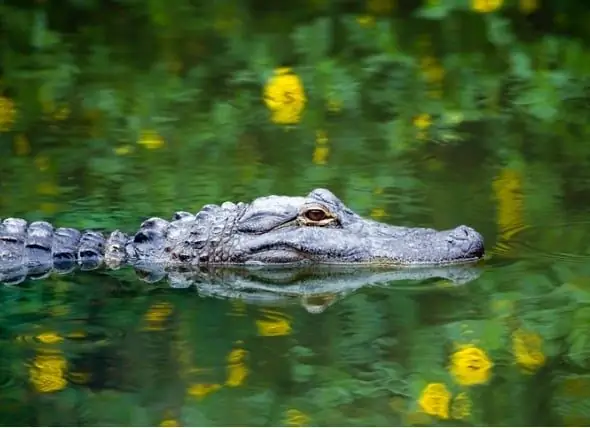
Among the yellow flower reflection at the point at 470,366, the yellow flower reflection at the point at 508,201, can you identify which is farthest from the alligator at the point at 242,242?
the yellow flower reflection at the point at 470,366

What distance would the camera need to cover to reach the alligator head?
736 cm

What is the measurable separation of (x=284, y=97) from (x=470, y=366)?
19.3 feet

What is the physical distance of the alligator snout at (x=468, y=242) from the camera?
23.7 ft

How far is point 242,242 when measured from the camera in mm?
7578

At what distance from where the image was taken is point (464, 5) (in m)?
13.2

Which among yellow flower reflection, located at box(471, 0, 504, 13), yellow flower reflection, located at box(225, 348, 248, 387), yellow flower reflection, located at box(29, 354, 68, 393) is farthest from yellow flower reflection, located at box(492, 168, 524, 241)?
yellow flower reflection, located at box(471, 0, 504, 13)

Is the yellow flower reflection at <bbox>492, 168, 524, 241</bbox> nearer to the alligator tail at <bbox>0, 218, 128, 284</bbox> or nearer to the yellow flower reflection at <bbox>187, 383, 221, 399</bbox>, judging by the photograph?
the alligator tail at <bbox>0, 218, 128, 284</bbox>

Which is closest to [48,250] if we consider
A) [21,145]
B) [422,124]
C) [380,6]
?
[21,145]

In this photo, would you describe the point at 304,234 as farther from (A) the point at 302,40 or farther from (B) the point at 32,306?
(A) the point at 302,40

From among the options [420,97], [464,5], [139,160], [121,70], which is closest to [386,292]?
[139,160]

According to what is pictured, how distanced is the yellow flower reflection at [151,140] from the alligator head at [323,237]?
7.62 ft

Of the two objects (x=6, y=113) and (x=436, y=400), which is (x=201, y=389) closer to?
(x=436, y=400)

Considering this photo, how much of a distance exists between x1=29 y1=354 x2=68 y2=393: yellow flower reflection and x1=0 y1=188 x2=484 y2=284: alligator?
171 centimetres

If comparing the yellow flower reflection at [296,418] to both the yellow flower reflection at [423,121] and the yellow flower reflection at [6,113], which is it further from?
the yellow flower reflection at [6,113]
